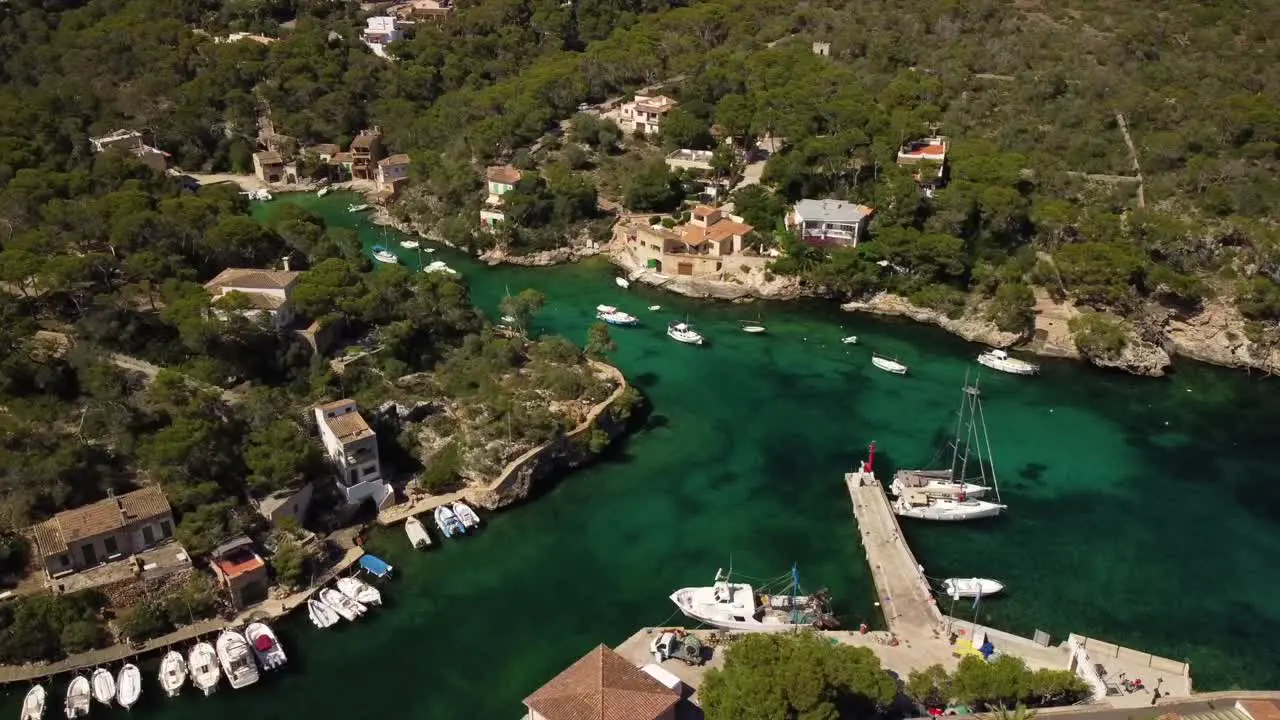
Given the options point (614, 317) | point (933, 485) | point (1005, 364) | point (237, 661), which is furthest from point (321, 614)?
point (1005, 364)

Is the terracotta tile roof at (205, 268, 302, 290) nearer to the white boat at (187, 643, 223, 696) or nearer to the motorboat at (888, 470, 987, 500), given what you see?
the white boat at (187, 643, 223, 696)

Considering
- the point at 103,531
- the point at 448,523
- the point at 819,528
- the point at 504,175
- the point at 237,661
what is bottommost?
the point at 819,528

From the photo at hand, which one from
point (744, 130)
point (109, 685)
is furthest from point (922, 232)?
point (109, 685)

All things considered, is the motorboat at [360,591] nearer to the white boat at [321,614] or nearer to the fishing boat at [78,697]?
the white boat at [321,614]

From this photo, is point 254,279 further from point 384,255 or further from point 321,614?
point 321,614

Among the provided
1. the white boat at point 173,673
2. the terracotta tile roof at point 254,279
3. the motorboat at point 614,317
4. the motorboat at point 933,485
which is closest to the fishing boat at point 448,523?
the white boat at point 173,673
